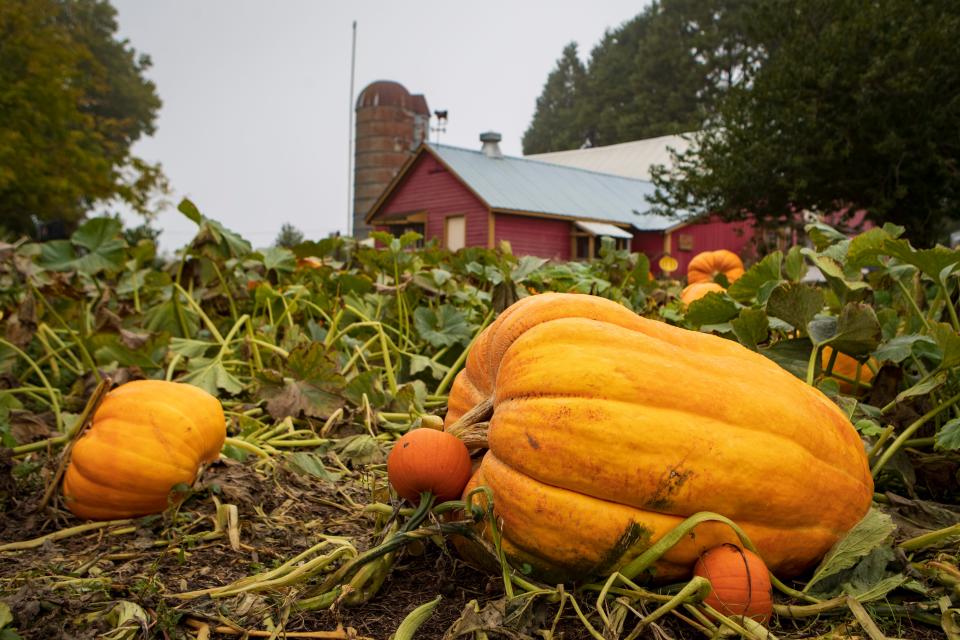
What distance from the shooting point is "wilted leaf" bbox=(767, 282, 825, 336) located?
7.45 ft

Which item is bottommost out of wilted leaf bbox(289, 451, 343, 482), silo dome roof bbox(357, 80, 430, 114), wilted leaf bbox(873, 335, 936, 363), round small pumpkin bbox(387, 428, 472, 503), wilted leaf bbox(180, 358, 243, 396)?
wilted leaf bbox(289, 451, 343, 482)

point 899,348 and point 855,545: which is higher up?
point 899,348

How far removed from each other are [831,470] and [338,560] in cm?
108

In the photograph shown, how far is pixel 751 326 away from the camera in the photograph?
229cm

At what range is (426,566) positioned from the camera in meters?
1.69

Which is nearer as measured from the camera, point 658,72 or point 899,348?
point 899,348

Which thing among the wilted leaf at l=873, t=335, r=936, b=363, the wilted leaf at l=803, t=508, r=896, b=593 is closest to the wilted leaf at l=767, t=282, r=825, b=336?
the wilted leaf at l=873, t=335, r=936, b=363

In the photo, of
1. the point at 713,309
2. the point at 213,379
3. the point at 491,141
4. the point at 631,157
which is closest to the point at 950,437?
the point at 713,309

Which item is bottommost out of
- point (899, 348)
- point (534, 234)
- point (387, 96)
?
point (899, 348)

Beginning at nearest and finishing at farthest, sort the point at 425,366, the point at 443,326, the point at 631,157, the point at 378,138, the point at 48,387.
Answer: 1. the point at 48,387
2. the point at 425,366
3. the point at 443,326
4. the point at 378,138
5. the point at 631,157

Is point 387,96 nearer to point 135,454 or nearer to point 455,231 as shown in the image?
point 455,231

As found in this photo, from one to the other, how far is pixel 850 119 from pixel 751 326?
14107 mm

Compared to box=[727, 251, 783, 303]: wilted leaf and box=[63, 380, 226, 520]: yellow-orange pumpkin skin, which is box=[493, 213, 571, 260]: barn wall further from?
box=[63, 380, 226, 520]: yellow-orange pumpkin skin

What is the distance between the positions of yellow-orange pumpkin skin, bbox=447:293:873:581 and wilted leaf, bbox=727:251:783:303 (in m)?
1.03
